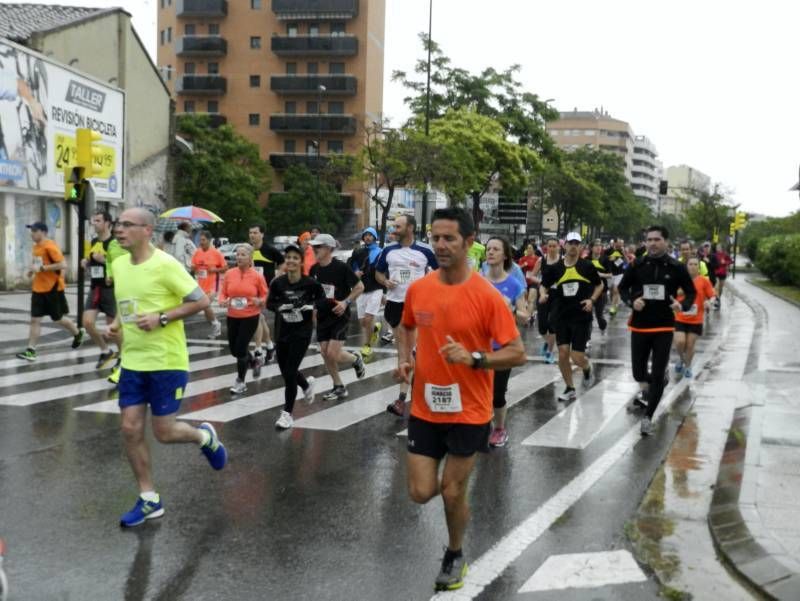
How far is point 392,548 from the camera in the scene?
5.15 m

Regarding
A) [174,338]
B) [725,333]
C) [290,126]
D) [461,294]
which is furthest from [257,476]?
[290,126]

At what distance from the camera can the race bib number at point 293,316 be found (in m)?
8.46

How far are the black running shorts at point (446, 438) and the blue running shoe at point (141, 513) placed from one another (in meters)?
1.90

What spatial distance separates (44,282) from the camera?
12617 millimetres

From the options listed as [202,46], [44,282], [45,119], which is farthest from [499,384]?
[202,46]

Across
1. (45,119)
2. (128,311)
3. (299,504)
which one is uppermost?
(45,119)

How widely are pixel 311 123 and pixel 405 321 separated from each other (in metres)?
71.7

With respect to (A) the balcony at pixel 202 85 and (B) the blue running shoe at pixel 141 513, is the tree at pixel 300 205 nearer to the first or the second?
(A) the balcony at pixel 202 85

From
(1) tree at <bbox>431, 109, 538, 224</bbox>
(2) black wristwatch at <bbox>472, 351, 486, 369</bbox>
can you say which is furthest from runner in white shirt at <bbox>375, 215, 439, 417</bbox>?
(1) tree at <bbox>431, 109, 538, 224</bbox>

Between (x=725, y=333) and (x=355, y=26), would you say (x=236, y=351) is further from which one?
(x=355, y=26)

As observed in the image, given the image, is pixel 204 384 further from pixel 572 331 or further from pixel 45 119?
pixel 45 119

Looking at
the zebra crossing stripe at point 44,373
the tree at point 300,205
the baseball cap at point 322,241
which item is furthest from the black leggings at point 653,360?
the tree at point 300,205

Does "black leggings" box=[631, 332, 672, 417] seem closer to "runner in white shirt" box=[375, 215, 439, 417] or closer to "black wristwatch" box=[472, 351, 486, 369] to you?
"runner in white shirt" box=[375, 215, 439, 417]

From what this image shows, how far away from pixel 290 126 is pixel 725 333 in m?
59.3
